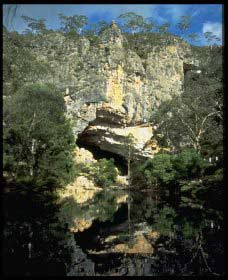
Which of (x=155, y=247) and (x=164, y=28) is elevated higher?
(x=164, y=28)

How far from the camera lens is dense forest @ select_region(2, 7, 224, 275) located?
6.16m

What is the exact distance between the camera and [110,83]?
2928 centimetres

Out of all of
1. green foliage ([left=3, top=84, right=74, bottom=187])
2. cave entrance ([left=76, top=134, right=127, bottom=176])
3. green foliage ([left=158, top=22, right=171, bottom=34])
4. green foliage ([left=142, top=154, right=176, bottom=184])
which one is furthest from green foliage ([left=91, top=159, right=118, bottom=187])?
green foliage ([left=158, top=22, right=171, bottom=34])

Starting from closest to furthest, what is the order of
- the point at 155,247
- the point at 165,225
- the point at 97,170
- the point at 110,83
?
the point at 155,247, the point at 165,225, the point at 97,170, the point at 110,83

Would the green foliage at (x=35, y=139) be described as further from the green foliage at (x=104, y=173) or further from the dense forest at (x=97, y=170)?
the green foliage at (x=104, y=173)

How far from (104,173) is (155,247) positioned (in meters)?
21.3

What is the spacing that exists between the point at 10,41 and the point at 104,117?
64.1 feet

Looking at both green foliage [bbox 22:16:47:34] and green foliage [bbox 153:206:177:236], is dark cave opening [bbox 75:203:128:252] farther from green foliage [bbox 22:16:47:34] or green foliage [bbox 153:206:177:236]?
green foliage [bbox 22:16:47:34]

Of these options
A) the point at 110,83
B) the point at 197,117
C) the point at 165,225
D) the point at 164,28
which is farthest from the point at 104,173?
the point at 165,225

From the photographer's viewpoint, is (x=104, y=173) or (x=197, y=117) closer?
(x=197, y=117)

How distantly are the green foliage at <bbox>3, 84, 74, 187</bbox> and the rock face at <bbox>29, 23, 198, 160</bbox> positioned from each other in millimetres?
8464

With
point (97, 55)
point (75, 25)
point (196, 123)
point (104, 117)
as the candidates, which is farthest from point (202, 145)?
Result: point (75, 25)

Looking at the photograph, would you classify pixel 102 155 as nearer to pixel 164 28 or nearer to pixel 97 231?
pixel 164 28

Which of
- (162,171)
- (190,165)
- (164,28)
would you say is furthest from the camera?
(164,28)
